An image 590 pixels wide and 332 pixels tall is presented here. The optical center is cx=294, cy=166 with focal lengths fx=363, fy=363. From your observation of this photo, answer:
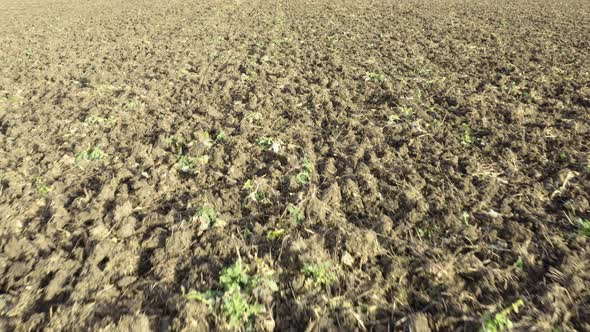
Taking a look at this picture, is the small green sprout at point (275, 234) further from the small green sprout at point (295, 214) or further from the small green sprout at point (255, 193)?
the small green sprout at point (255, 193)

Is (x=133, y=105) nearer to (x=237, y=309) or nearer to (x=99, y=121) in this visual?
(x=99, y=121)

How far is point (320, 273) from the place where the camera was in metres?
3.18

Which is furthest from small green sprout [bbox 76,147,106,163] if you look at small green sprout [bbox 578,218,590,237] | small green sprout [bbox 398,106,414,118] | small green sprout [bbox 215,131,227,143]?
small green sprout [bbox 578,218,590,237]

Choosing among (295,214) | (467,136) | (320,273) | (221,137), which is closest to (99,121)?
(221,137)

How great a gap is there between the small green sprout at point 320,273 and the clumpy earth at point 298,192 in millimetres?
14

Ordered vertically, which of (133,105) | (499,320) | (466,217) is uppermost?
(499,320)

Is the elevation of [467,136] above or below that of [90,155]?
above

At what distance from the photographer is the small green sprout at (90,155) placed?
505 cm

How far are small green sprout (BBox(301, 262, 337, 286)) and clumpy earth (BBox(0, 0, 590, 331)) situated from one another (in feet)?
0.04

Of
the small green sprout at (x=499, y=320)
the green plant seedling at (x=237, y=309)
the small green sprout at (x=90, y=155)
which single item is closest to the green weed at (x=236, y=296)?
the green plant seedling at (x=237, y=309)

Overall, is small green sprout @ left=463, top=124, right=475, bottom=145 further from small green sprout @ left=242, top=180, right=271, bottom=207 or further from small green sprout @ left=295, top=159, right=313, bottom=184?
small green sprout @ left=242, top=180, right=271, bottom=207

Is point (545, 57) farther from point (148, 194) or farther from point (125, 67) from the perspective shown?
point (125, 67)

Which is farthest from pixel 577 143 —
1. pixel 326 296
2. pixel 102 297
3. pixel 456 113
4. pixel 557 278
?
pixel 102 297

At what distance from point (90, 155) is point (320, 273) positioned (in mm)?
3804
